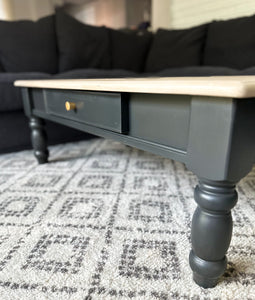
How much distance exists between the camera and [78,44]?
63.5 inches

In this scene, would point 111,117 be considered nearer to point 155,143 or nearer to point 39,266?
point 155,143

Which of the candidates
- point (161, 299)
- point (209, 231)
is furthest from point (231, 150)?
point (161, 299)

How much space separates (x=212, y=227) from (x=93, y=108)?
0.40 meters

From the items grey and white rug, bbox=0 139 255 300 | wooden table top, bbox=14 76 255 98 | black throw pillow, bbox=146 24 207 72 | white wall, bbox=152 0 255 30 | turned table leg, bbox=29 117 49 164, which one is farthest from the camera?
black throw pillow, bbox=146 24 207 72

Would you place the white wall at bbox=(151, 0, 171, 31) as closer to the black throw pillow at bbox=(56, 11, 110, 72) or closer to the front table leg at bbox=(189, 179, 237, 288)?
the black throw pillow at bbox=(56, 11, 110, 72)

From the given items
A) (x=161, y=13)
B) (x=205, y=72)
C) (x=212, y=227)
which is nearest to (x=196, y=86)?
(x=212, y=227)

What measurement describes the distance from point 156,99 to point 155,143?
0.29ft

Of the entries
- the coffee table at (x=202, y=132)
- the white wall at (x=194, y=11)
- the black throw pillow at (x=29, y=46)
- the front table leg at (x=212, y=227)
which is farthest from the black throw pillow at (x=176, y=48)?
the front table leg at (x=212, y=227)

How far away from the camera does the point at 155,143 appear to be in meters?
0.48

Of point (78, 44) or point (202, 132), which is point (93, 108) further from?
point (78, 44)

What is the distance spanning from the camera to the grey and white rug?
44 cm

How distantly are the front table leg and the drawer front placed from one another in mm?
232

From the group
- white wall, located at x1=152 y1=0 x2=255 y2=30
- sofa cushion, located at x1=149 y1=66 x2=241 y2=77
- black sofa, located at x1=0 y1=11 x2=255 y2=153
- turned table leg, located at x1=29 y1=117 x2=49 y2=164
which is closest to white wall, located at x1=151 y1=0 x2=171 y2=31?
white wall, located at x1=152 y1=0 x2=255 y2=30

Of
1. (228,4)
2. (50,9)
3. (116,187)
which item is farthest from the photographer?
(50,9)
